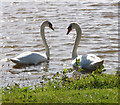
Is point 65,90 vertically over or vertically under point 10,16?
under

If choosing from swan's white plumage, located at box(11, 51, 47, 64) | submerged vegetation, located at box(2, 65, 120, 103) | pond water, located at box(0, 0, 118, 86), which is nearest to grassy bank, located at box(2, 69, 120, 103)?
submerged vegetation, located at box(2, 65, 120, 103)

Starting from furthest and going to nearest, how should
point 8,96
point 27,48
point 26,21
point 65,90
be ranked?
point 26,21, point 27,48, point 65,90, point 8,96

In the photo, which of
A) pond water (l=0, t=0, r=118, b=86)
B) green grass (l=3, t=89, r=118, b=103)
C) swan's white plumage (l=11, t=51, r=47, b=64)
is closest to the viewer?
green grass (l=3, t=89, r=118, b=103)

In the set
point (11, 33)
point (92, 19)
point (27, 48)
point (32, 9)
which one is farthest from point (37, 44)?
point (32, 9)

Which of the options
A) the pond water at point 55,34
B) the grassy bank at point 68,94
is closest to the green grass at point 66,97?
the grassy bank at point 68,94

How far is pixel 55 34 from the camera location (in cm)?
1395

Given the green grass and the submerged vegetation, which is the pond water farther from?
the green grass

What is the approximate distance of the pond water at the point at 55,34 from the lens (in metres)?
10.5

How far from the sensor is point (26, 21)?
1594cm

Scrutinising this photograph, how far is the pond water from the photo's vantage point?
10.5 meters

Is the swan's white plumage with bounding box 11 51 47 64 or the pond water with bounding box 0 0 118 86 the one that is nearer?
the pond water with bounding box 0 0 118 86

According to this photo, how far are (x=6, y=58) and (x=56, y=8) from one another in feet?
25.5

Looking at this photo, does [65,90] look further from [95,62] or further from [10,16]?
[10,16]

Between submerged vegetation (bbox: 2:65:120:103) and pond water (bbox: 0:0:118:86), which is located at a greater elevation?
pond water (bbox: 0:0:118:86)
